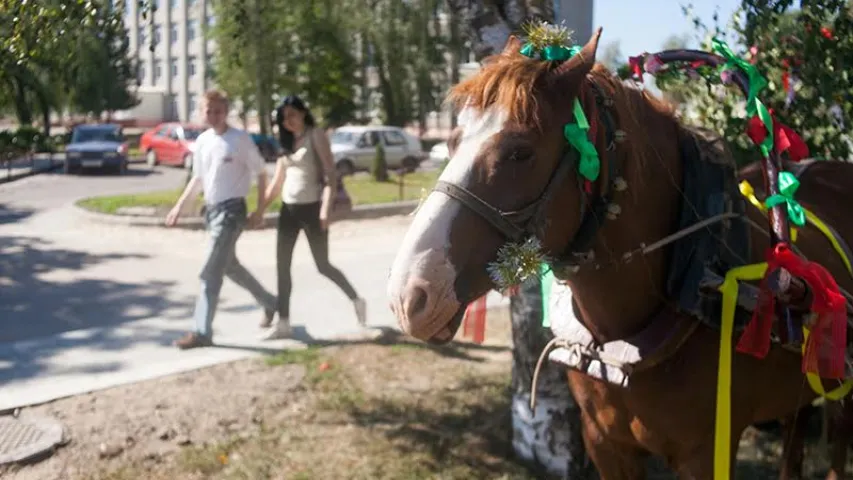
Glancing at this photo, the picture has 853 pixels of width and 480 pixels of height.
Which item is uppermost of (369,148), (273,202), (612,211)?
(612,211)

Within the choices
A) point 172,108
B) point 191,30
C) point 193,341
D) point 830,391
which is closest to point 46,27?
point 193,341

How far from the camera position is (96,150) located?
90.6 ft

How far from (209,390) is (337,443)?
4.02ft

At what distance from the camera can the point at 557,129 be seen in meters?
2.33

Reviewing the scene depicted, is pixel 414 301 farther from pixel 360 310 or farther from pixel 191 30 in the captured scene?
pixel 191 30

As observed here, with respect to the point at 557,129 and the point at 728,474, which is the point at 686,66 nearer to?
the point at 557,129

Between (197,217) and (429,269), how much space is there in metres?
12.3

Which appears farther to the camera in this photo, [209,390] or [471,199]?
[209,390]

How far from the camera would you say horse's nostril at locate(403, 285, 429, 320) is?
2082 mm

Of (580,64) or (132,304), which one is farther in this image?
(132,304)

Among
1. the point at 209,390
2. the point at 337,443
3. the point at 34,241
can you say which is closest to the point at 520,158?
the point at 337,443

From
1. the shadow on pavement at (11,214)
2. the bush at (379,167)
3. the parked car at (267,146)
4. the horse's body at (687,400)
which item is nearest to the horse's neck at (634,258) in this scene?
the horse's body at (687,400)

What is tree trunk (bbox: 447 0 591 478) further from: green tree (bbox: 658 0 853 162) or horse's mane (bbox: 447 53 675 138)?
horse's mane (bbox: 447 53 675 138)

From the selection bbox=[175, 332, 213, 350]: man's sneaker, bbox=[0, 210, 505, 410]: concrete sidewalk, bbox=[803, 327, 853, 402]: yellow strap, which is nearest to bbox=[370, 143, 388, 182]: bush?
bbox=[0, 210, 505, 410]: concrete sidewalk
